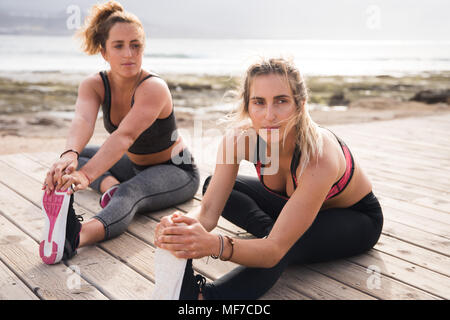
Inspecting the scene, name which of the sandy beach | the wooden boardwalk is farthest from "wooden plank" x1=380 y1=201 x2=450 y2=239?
the sandy beach

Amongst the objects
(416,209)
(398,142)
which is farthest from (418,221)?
(398,142)

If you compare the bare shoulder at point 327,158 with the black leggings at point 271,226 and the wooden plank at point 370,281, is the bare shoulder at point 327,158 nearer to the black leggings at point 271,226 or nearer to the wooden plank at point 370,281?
the black leggings at point 271,226

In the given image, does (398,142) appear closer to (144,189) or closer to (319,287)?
Result: (144,189)

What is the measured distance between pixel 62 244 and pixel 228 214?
0.77 meters

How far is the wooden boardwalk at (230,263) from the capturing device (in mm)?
1717

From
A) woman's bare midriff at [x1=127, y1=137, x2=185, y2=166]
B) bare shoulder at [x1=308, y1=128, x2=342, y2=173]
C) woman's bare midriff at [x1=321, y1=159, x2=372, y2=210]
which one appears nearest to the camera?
bare shoulder at [x1=308, y1=128, x2=342, y2=173]

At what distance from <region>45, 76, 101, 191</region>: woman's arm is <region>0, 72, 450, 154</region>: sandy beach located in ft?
8.77

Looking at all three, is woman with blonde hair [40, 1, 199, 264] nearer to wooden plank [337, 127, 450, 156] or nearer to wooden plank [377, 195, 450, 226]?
wooden plank [377, 195, 450, 226]

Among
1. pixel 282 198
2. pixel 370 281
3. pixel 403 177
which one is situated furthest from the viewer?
pixel 403 177

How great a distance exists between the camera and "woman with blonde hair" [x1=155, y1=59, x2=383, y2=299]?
1.49 m

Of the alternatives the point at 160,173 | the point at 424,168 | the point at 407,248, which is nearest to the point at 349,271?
the point at 407,248

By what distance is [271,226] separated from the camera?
6.52 ft

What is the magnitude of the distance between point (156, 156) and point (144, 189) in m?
0.28

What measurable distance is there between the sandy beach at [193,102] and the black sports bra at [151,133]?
8.02 feet
